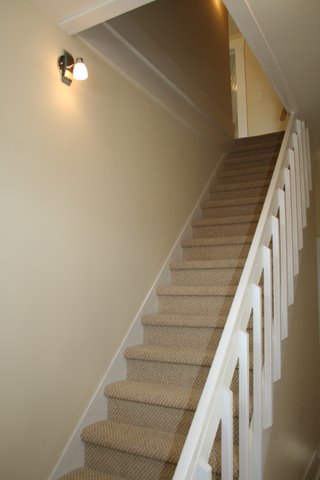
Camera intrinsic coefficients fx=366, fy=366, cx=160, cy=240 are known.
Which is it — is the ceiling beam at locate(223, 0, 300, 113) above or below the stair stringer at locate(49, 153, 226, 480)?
above

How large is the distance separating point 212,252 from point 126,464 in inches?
63.5

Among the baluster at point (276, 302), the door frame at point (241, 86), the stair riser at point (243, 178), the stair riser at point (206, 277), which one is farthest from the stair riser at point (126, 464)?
the door frame at point (241, 86)

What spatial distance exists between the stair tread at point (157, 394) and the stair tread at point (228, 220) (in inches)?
58.6

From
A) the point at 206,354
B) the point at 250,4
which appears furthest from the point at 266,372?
the point at 250,4

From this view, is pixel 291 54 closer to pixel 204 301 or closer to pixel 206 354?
pixel 204 301

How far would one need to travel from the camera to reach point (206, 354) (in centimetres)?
200

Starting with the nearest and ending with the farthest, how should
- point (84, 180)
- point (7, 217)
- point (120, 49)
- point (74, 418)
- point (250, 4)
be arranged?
point (7, 217)
point (250, 4)
point (74, 418)
point (84, 180)
point (120, 49)

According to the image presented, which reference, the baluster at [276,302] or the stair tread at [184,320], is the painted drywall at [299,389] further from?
the stair tread at [184,320]

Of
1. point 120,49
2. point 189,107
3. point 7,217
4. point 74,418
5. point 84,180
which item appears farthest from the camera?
point 189,107

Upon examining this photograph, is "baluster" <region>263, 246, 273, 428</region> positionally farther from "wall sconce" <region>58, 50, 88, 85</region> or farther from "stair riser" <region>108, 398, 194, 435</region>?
"wall sconce" <region>58, 50, 88, 85</region>

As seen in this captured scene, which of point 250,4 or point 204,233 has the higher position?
point 250,4

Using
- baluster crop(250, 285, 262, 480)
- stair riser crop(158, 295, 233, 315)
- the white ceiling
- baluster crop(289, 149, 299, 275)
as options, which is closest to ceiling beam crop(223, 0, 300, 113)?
the white ceiling

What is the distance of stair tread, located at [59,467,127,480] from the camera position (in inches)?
65.9

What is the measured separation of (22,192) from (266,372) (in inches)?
49.7
